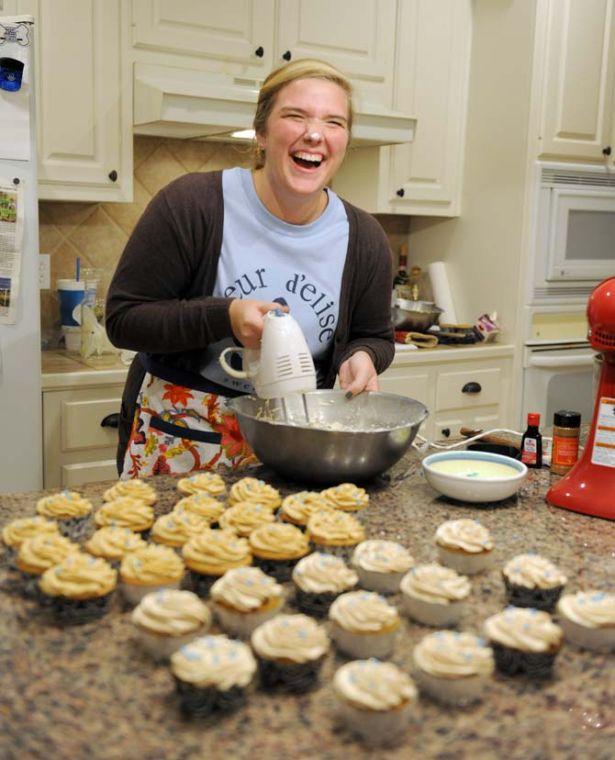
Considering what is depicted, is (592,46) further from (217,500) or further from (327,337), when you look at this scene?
(217,500)

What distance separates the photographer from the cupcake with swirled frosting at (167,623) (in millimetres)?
918

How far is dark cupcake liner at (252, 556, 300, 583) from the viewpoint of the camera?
3.73 ft

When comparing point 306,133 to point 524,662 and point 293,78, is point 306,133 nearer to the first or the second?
point 293,78

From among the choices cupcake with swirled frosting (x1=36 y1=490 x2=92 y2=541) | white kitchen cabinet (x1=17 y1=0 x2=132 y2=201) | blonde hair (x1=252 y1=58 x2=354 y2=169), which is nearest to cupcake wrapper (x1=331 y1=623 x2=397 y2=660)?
cupcake with swirled frosting (x1=36 y1=490 x2=92 y2=541)

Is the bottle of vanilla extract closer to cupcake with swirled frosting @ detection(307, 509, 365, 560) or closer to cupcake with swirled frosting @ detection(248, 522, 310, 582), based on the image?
cupcake with swirled frosting @ detection(307, 509, 365, 560)

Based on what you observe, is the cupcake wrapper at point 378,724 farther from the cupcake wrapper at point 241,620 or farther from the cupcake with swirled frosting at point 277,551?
the cupcake with swirled frosting at point 277,551

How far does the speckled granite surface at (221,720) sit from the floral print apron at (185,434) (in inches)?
26.8

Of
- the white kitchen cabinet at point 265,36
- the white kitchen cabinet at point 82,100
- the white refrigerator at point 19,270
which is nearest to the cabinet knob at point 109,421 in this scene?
the white refrigerator at point 19,270

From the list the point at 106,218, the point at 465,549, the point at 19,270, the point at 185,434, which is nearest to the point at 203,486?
the point at 185,434

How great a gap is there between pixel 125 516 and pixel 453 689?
1.84ft

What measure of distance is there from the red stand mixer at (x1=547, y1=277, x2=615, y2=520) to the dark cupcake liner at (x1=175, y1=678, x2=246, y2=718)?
782 millimetres

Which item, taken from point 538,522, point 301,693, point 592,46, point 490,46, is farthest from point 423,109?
point 301,693

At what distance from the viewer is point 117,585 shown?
1.08 m

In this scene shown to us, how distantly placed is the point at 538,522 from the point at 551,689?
496mm
